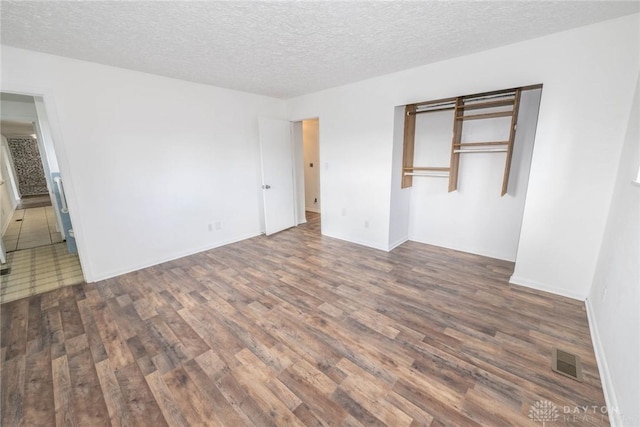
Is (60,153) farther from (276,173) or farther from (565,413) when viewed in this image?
(565,413)

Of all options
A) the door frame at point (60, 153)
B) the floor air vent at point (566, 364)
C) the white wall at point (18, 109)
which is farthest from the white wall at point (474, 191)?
the white wall at point (18, 109)

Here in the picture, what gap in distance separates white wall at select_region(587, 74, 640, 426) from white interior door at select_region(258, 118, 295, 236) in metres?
4.12

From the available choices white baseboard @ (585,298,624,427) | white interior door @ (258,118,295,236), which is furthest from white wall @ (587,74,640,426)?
white interior door @ (258,118,295,236)

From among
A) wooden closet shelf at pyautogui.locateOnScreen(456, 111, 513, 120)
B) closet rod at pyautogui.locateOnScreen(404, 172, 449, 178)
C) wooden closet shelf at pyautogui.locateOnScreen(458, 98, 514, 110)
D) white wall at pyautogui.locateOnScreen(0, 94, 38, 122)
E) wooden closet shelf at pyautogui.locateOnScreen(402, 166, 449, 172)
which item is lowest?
closet rod at pyautogui.locateOnScreen(404, 172, 449, 178)

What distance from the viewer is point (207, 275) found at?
126 inches

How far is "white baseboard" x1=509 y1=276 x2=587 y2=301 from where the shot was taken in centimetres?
253

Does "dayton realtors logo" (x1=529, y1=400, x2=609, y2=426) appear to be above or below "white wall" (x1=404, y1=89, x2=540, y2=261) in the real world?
below

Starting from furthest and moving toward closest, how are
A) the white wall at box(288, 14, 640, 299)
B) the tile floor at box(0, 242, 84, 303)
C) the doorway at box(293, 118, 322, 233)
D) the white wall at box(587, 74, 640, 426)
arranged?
1. the doorway at box(293, 118, 322, 233)
2. the tile floor at box(0, 242, 84, 303)
3. the white wall at box(288, 14, 640, 299)
4. the white wall at box(587, 74, 640, 426)

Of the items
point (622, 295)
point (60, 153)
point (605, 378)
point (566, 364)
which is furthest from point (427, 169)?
point (60, 153)

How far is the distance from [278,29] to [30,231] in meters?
6.47

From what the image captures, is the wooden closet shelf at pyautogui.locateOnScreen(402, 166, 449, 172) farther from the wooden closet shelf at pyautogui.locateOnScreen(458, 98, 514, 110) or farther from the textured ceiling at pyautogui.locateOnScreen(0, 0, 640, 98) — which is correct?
the textured ceiling at pyautogui.locateOnScreen(0, 0, 640, 98)

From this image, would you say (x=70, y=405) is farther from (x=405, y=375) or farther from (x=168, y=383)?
(x=405, y=375)

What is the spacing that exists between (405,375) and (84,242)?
142 inches

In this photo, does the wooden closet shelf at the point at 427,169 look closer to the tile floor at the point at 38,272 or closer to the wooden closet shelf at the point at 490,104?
the wooden closet shelf at the point at 490,104
